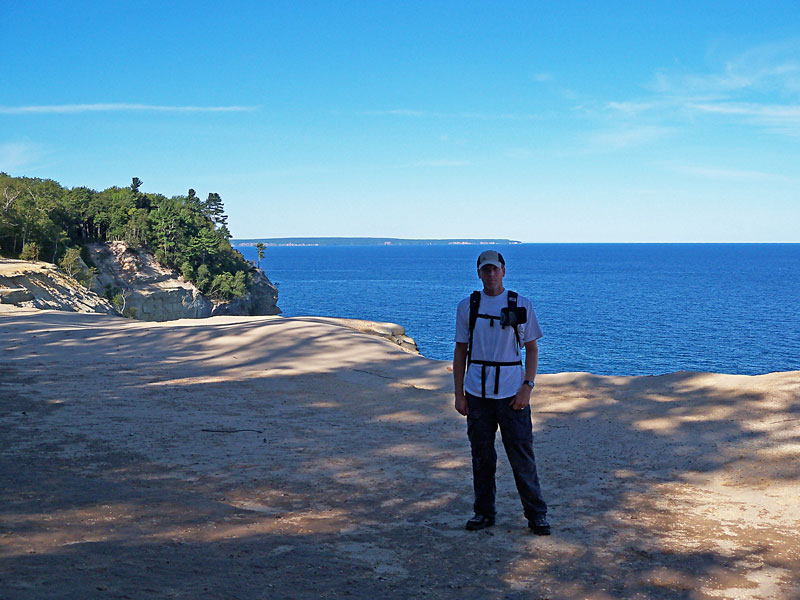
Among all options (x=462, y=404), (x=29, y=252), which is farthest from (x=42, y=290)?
(x=462, y=404)

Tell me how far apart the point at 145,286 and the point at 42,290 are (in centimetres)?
2383

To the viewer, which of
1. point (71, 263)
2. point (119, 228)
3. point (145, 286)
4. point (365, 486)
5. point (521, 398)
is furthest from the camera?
point (119, 228)

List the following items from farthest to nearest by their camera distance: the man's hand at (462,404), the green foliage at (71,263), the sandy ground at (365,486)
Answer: the green foliage at (71,263) < the man's hand at (462,404) < the sandy ground at (365,486)

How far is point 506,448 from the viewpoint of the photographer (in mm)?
4965

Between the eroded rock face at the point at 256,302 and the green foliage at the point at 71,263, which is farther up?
the green foliage at the point at 71,263

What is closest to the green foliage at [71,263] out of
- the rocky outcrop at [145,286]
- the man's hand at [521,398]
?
the rocky outcrop at [145,286]

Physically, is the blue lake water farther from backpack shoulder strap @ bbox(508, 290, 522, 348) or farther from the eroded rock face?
backpack shoulder strap @ bbox(508, 290, 522, 348)

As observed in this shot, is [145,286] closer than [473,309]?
No

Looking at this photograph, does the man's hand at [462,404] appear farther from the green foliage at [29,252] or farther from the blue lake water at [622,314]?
the green foliage at [29,252]

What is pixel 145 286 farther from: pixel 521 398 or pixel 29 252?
pixel 521 398

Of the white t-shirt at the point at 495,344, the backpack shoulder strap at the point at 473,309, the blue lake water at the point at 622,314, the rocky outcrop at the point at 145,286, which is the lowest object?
the blue lake water at the point at 622,314

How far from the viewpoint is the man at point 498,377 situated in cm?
490

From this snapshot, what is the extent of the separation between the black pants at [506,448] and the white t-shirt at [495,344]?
0.33 ft

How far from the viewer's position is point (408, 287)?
4021 inches
